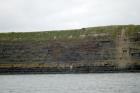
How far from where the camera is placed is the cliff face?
86.6 m

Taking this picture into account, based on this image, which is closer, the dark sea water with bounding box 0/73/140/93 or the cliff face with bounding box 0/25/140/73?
the dark sea water with bounding box 0/73/140/93

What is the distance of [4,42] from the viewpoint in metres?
100

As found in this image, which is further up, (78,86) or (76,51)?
(76,51)

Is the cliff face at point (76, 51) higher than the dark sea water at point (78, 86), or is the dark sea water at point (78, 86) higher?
the cliff face at point (76, 51)

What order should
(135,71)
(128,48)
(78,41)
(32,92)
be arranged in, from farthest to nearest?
(78,41)
(128,48)
(135,71)
(32,92)

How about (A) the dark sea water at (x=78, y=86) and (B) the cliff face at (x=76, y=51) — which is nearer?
(A) the dark sea water at (x=78, y=86)

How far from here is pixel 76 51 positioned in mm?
91812

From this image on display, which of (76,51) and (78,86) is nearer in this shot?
(78,86)

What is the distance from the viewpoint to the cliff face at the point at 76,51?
86625 millimetres

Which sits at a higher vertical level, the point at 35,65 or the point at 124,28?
the point at 124,28

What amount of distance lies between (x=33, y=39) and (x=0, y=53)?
24.7 ft

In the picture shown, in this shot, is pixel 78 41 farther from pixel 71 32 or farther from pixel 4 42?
pixel 4 42

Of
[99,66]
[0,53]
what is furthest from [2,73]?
[99,66]

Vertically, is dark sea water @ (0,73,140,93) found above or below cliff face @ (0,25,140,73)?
below
